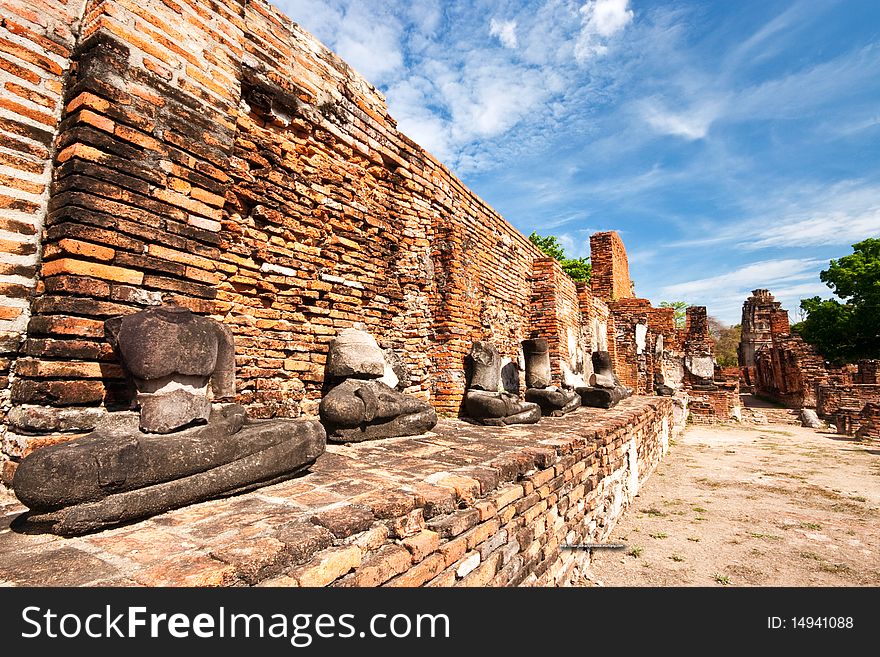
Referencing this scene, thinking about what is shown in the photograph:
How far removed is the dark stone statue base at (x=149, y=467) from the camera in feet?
5.12

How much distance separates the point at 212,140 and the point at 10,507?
2.28 meters

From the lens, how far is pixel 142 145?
2.40 meters

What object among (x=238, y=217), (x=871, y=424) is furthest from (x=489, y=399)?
(x=871, y=424)

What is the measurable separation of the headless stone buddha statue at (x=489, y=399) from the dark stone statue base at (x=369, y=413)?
110 centimetres

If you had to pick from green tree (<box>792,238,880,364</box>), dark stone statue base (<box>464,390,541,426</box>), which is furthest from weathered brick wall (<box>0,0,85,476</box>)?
green tree (<box>792,238,880,364</box>)

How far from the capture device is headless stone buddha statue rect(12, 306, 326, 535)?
158 cm

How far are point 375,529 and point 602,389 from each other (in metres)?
6.80

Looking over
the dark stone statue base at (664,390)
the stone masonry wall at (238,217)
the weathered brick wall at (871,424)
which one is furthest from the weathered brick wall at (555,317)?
the weathered brick wall at (871,424)

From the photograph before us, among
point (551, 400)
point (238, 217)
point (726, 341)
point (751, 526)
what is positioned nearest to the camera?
point (238, 217)

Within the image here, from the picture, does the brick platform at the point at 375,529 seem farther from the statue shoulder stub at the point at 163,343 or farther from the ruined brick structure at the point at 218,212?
the ruined brick structure at the point at 218,212

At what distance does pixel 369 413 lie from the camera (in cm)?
366

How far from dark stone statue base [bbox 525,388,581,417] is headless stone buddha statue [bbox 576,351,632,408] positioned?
1.42m

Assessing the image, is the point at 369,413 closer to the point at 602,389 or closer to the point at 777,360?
the point at 602,389

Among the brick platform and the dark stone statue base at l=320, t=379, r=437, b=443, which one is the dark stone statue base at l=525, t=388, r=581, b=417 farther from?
the dark stone statue base at l=320, t=379, r=437, b=443
